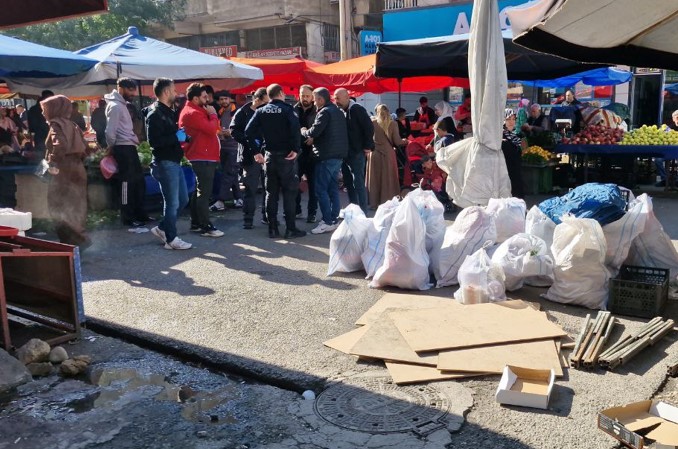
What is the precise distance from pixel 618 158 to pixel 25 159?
10779 mm

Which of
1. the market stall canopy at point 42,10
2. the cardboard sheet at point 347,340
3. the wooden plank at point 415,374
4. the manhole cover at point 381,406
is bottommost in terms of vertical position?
the manhole cover at point 381,406

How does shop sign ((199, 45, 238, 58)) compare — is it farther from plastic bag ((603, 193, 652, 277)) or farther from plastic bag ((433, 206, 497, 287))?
plastic bag ((603, 193, 652, 277))

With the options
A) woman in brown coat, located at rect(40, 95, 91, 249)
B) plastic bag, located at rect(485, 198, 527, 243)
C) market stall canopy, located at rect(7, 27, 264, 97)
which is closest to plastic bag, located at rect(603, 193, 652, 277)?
plastic bag, located at rect(485, 198, 527, 243)

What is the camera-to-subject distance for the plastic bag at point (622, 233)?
5.40 metres

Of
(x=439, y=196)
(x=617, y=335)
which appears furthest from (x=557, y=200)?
(x=439, y=196)

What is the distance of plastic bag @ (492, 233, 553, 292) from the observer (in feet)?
18.3

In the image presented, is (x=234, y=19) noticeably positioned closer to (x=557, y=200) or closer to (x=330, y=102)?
(x=330, y=102)

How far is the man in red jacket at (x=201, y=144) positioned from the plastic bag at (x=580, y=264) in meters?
4.67

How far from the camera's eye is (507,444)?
3.32 m

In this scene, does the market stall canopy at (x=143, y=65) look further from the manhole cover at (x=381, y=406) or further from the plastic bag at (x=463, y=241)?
the manhole cover at (x=381, y=406)

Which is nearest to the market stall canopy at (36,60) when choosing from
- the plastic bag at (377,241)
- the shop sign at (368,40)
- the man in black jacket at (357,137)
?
the man in black jacket at (357,137)

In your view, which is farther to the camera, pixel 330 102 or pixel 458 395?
pixel 330 102

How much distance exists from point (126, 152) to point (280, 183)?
253 centimetres

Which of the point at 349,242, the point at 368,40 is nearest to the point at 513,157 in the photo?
the point at 349,242
